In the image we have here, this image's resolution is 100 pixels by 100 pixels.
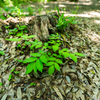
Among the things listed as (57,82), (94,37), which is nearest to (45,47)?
(57,82)

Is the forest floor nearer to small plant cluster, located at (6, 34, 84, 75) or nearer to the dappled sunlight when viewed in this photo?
small plant cluster, located at (6, 34, 84, 75)

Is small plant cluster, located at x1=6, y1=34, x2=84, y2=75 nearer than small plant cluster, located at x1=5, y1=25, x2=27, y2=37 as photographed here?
Yes

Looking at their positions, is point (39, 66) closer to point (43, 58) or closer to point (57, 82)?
point (43, 58)

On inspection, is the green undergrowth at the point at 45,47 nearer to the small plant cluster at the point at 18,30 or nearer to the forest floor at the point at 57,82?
the small plant cluster at the point at 18,30

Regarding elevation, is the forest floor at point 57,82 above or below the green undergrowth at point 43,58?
below

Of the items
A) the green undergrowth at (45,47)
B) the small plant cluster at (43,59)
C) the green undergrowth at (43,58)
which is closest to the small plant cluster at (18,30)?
the green undergrowth at (45,47)

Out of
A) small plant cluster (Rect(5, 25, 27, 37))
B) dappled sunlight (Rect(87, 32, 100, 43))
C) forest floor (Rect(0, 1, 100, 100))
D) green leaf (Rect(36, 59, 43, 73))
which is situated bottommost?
forest floor (Rect(0, 1, 100, 100))

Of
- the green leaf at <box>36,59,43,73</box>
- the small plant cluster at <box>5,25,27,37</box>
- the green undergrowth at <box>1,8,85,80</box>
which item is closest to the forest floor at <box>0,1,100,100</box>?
the green undergrowth at <box>1,8,85,80</box>

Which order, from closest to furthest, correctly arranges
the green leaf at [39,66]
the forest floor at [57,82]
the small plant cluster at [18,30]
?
the green leaf at [39,66] < the forest floor at [57,82] < the small plant cluster at [18,30]

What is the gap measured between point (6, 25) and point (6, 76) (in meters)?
1.47

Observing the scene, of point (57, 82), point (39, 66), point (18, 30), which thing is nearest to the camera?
point (39, 66)

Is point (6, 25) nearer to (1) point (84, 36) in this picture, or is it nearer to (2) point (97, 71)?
(1) point (84, 36)

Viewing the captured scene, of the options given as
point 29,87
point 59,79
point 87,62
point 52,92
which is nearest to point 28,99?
point 29,87

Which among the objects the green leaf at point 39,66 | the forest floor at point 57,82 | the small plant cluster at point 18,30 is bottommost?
the forest floor at point 57,82
